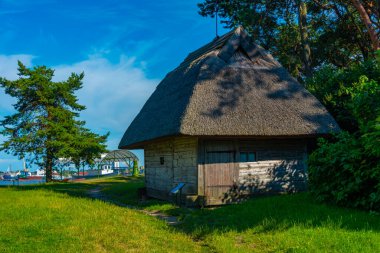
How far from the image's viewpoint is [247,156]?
534 inches

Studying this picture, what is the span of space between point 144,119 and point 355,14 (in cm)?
1604

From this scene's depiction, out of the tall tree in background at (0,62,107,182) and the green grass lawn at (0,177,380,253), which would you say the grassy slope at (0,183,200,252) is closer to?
the green grass lawn at (0,177,380,253)

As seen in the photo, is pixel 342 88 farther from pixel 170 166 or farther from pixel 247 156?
pixel 170 166

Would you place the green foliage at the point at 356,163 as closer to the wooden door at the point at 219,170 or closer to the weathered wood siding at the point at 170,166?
the wooden door at the point at 219,170

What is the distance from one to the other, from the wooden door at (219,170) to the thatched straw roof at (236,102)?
1.20 m

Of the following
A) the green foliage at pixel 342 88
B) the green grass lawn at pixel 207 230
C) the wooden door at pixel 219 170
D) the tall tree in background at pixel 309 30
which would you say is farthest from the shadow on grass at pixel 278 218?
the tall tree in background at pixel 309 30

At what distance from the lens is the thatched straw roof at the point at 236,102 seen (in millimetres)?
12273

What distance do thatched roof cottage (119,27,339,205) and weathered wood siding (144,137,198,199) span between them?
38mm

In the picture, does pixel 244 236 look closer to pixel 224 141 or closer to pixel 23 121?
pixel 224 141

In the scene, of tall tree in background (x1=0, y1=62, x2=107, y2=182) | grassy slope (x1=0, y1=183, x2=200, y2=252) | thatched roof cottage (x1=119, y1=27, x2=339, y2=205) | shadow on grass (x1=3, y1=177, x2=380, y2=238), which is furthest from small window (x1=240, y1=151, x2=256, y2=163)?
tall tree in background (x1=0, y1=62, x2=107, y2=182)

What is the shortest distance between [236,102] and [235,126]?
127 centimetres

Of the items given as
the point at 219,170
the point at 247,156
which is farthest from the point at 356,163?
the point at 219,170

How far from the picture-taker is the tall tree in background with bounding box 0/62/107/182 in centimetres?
3097

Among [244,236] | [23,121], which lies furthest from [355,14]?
[23,121]
